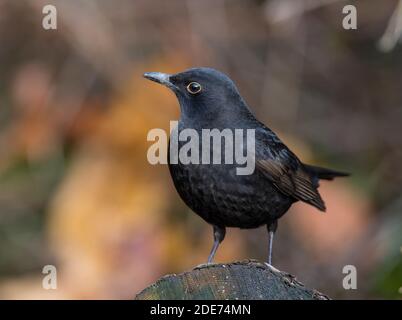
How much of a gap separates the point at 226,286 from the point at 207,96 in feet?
5.90

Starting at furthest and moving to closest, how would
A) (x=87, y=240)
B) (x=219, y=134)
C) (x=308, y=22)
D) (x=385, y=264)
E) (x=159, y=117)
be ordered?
(x=308, y=22), (x=159, y=117), (x=87, y=240), (x=385, y=264), (x=219, y=134)

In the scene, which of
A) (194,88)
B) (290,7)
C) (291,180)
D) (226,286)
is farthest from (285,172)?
(290,7)

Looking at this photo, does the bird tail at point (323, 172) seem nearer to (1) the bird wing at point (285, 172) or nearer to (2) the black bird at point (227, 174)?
(1) the bird wing at point (285, 172)

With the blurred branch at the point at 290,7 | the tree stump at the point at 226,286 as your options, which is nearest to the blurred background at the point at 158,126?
the blurred branch at the point at 290,7

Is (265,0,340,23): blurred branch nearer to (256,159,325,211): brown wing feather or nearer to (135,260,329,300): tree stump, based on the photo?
(256,159,325,211): brown wing feather

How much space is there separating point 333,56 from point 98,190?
3239 mm

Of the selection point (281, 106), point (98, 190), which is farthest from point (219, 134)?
point (281, 106)

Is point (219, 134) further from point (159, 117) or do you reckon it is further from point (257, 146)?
point (159, 117)

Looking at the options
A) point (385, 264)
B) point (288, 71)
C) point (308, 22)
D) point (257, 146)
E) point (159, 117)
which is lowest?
point (385, 264)

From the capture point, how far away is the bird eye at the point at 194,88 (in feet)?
16.7

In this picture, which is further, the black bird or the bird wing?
the bird wing

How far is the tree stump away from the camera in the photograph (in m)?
3.45

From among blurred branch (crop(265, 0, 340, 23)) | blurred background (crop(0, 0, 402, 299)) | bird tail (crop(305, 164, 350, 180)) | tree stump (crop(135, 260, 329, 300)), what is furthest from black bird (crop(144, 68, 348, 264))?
blurred branch (crop(265, 0, 340, 23))

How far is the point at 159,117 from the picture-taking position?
24.6ft
